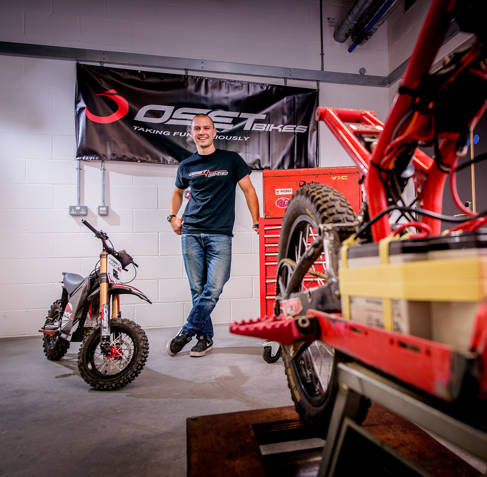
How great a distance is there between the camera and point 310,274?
1.21m

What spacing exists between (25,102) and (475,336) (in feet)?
13.1

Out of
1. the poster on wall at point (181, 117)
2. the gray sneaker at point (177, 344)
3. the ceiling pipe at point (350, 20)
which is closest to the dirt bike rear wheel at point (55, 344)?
the gray sneaker at point (177, 344)

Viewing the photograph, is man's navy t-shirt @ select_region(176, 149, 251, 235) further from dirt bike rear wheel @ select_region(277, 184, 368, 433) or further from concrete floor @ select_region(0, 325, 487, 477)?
dirt bike rear wheel @ select_region(277, 184, 368, 433)

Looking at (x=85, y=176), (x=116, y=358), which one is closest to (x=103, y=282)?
(x=116, y=358)

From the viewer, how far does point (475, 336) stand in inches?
16.8

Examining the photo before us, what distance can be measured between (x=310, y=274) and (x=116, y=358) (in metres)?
1.25

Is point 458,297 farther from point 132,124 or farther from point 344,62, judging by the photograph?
point 344,62

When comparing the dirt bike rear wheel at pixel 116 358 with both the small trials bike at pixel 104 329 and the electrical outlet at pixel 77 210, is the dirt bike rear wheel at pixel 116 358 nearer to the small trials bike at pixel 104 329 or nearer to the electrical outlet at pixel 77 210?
the small trials bike at pixel 104 329

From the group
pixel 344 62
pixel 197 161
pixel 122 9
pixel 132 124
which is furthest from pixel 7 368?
pixel 344 62

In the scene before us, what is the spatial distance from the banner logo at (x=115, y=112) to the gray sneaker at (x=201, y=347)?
2309 millimetres

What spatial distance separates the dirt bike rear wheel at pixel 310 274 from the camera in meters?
0.92

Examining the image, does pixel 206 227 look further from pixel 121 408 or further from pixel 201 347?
pixel 121 408

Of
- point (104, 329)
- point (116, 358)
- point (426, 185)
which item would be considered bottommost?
point (116, 358)

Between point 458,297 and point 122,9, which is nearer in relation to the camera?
point 458,297
